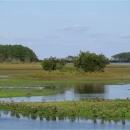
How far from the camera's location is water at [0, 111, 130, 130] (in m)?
23.6

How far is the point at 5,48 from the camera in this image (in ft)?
536

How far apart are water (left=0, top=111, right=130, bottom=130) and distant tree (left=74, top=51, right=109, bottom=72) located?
144ft

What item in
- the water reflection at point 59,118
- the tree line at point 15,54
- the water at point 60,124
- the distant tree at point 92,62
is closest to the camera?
the water at point 60,124

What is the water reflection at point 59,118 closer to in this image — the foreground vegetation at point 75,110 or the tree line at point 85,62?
the foreground vegetation at point 75,110

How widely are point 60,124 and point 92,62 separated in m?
45.8

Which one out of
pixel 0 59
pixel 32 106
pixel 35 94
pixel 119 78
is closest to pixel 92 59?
pixel 119 78

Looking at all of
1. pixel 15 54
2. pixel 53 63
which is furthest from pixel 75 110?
pixel 15 54

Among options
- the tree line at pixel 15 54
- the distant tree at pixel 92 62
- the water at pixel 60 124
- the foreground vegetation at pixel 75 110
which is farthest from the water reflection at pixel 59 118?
the tree line at pixel 15 54

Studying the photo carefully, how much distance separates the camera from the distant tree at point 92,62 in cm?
6962

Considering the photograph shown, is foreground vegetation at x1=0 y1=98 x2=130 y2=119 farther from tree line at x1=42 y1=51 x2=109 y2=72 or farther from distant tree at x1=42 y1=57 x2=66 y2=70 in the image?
distant tree at x1=42 y1=57 x2=66 y2=70

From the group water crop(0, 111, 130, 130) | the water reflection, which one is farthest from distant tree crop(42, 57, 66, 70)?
water crop(0, 111, 130, 130)

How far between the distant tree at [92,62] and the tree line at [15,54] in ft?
259

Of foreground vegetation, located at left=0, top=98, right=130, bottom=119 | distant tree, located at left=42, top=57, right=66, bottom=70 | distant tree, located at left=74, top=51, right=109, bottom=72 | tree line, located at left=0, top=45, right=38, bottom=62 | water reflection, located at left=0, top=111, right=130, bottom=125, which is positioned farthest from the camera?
tree line, located at left=0, top=45, right=38, bottom=62

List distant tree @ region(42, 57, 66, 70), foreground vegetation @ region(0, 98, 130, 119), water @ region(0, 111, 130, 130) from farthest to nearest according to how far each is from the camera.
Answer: distant tree @ region(42, 57, 66, 70)
foreground vegetation @ region(0, 98, 130, 119)
water @ region(0, 111, 130, 130)
